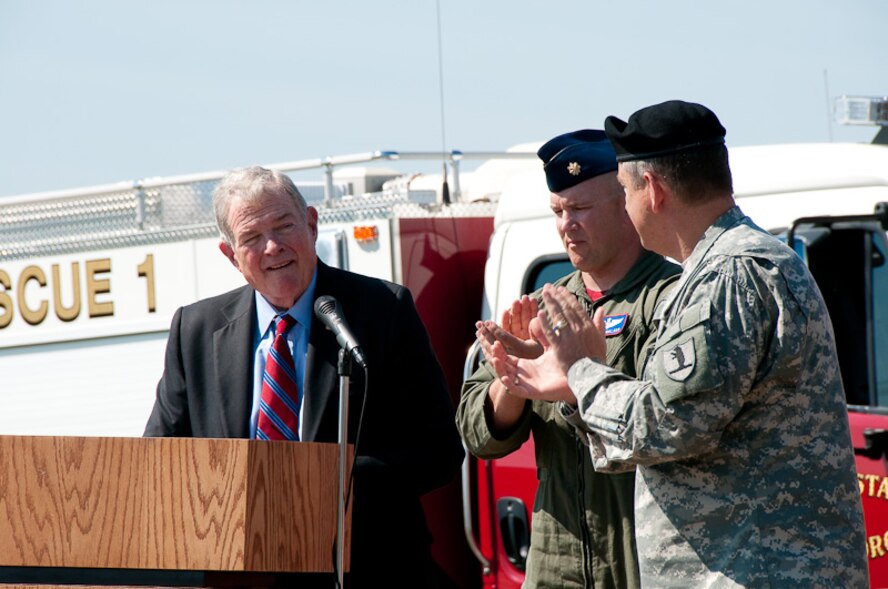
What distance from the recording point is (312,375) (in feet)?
12.2

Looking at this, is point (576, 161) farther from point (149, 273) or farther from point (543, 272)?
point (149, 273)

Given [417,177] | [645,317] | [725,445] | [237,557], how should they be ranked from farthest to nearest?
1. [417,177]
2. [645,317]
3. [237,557]
4. [725,445]

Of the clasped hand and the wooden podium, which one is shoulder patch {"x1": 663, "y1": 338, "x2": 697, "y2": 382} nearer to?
the clasped hand

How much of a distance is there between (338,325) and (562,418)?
2.12 feet

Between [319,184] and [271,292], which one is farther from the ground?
[319,184]

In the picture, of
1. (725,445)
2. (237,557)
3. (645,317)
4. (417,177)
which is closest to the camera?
(725,445)

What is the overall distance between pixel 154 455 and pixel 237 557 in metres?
0.31

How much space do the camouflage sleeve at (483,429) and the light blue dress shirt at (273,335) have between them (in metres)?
0.50

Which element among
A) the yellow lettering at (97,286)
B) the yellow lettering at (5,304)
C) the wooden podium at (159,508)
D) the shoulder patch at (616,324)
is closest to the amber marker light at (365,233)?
the yellow lettering at (97,286)

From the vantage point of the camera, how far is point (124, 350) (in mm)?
6770

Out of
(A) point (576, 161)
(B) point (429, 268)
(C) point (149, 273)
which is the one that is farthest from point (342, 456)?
(C) point (149, 273)

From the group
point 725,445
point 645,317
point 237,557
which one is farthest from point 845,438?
point 237,557

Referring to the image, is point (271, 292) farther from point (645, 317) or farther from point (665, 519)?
point (665, 519)

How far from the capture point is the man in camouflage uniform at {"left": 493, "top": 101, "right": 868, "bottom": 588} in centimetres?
261
